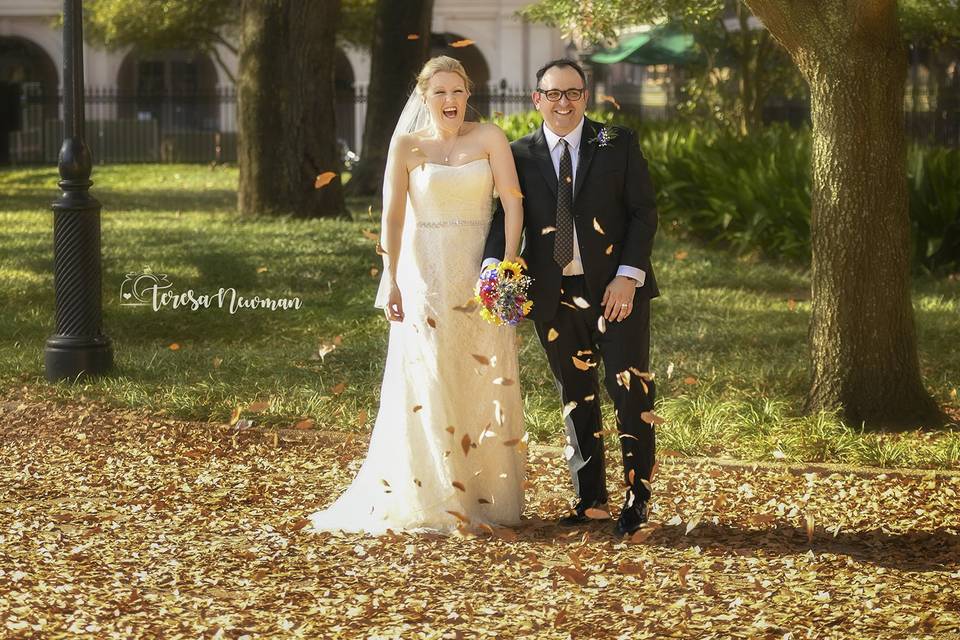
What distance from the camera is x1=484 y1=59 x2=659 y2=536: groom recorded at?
18.1 feet

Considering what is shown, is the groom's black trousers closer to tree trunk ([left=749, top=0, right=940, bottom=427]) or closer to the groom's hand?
the groom's hand

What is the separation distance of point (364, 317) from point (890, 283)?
4921 mm

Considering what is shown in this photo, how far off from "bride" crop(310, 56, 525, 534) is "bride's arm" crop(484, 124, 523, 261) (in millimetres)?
18

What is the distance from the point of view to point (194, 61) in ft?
147

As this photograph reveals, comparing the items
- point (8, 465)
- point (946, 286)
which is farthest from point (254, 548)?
point (946, 286)

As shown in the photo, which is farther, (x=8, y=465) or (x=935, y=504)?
(x=8, y=465)

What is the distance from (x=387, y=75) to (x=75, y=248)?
12308mm

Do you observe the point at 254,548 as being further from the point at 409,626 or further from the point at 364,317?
the point at 364,317

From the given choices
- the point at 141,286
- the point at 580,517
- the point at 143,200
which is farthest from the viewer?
the point at 143,200

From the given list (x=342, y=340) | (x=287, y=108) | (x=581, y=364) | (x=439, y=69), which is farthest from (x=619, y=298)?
(x=287, y=108)

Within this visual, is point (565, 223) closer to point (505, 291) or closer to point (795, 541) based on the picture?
point (505, 291)

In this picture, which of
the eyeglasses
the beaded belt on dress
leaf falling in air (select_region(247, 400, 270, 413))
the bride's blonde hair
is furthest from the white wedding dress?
leaf falling in air (select_region(247, 400, 270, 413))

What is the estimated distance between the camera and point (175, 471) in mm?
7066

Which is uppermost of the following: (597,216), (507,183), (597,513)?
(507,183)
